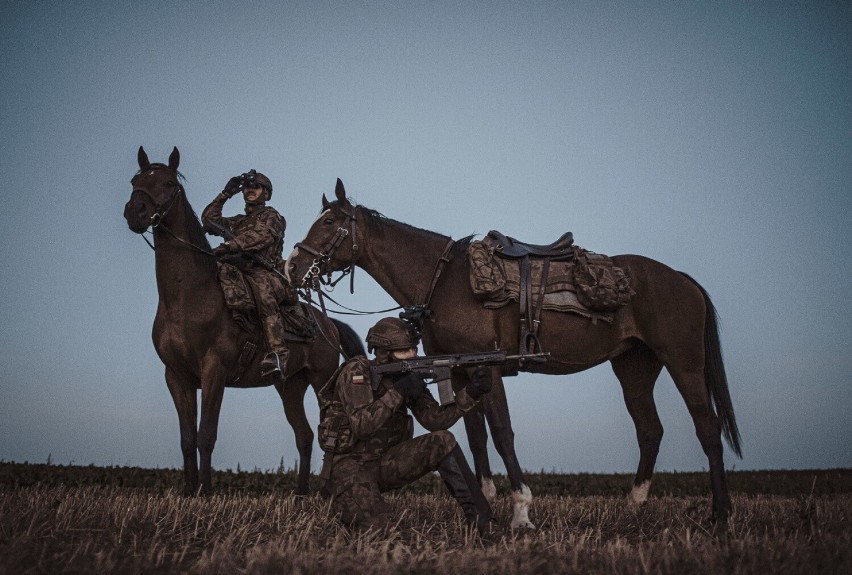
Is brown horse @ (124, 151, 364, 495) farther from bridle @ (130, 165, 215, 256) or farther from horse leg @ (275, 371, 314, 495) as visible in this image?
horse leg @ (275, 371, 314, 495)

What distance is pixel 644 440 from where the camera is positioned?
9773 millimetres

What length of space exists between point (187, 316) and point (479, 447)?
3.93m

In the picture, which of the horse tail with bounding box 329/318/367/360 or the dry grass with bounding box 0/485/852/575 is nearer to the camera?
the dry grass with bounding box 0/485/852/575

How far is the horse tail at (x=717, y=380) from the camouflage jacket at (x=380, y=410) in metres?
3.93

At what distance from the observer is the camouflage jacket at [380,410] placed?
6.56 m

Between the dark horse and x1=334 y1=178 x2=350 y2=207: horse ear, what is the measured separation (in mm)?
11

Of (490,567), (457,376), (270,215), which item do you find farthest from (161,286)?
(490,567)

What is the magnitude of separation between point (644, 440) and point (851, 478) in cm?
966

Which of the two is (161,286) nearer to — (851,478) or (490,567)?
(490,567)

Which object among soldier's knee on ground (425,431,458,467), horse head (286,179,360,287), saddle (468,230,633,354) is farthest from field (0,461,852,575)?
horse head (286,179,360,287)

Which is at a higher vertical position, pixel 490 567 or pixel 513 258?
pixel 513 258

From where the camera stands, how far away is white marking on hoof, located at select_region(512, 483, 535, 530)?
7.30 meters

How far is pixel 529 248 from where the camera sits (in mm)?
8945

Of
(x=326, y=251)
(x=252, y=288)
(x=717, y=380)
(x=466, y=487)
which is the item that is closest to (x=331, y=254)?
(x=326, y=251)
